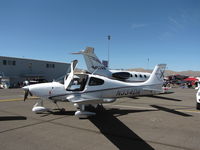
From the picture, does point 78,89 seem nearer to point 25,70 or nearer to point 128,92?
point 128,92

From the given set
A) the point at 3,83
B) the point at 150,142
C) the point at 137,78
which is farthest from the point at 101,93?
the point at 3,83

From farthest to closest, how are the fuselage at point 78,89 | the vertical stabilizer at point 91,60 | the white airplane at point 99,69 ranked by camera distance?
the white airplane at point 99,69
the vertical stabilizer at point 91,60
the fuselage at point 78,89

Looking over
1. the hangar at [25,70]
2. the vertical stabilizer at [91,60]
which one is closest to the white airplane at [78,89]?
the vertical stabilizer at [91,60]

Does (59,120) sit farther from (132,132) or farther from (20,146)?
(132,132)

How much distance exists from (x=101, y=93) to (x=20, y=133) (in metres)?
3.98

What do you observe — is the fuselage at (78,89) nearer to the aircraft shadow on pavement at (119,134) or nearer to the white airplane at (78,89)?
the white airplane at (78,89)

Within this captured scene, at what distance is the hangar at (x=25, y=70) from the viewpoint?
118ft

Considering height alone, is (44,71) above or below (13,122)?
above

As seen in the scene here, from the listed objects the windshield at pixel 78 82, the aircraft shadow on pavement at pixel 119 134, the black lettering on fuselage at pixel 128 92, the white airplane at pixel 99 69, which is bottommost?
the aircraft shadow on pavement at pixel 119 134

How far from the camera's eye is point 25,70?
39938 millimetres

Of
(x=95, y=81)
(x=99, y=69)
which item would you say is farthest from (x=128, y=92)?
(x=99, y=69)

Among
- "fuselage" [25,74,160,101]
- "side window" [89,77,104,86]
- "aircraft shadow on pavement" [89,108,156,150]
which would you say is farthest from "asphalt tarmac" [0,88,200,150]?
"side window" [89,77,104,86]

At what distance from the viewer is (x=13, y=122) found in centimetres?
657

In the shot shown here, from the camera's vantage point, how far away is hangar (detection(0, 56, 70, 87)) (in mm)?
36059
